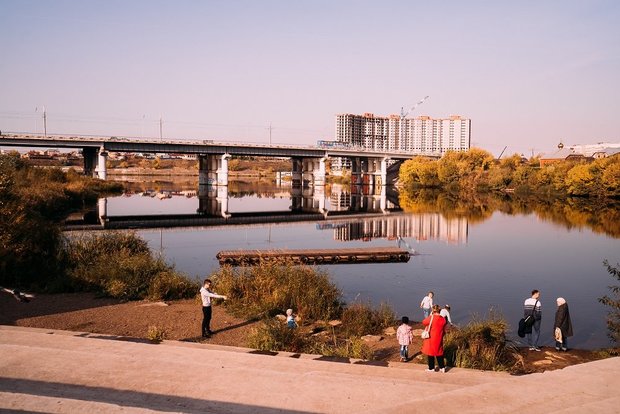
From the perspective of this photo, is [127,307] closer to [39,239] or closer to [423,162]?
[39,239]

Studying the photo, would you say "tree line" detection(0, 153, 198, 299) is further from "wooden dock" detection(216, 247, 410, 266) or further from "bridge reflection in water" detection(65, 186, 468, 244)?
"bridge reflection in water" detection(65, 186, 468, 244)

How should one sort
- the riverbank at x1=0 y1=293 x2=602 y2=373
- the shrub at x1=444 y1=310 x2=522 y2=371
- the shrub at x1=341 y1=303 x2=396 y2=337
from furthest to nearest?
the shrub at x1=341 y1=303 x2=396 y2=337 < the riverbank at x1=0 y1=293 x2=602 y2=373 < the shrub at x1=444 y1=310 x2=522 y2=371

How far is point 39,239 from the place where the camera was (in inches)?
923

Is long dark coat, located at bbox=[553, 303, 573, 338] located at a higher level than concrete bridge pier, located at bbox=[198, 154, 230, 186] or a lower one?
lower

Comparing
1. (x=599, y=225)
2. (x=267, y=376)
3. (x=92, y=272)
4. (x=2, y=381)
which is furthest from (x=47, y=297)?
(x=599, y=225)

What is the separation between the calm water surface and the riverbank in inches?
139

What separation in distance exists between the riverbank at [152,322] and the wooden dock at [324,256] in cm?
1374

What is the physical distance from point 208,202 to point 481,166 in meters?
70.5

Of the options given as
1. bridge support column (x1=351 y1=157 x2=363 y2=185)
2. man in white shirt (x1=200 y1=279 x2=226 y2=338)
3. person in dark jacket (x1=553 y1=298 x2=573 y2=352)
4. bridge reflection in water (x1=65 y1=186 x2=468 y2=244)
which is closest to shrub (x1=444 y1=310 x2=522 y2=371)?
person in dark jacket (x1=553 y1=298 x2=573 y2=352)

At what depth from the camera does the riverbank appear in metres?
14.9

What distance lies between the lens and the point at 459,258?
121 feet

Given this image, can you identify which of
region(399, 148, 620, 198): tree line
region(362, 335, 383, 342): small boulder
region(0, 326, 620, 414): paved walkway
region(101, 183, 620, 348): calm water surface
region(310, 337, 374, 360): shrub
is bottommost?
region(101, 183, 620, 348): calm water surface

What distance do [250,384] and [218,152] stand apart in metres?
104

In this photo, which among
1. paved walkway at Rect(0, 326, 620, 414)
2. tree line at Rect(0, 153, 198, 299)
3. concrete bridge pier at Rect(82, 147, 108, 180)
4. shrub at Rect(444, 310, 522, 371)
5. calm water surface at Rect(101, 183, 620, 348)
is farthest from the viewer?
concrete bridge pier at Rect(82, 147, 108, 180)
